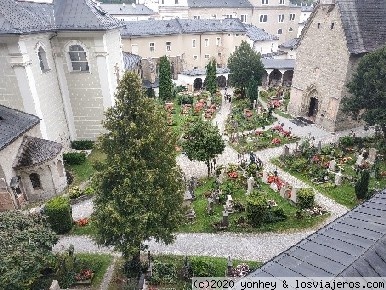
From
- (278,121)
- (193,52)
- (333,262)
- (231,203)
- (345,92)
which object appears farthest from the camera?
(193,52)

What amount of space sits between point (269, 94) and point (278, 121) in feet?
32.7

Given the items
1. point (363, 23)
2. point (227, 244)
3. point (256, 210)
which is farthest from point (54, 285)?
point (363, 23)

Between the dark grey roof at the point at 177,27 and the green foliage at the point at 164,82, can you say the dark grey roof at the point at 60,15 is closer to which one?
the green foliage at the point at 164,82

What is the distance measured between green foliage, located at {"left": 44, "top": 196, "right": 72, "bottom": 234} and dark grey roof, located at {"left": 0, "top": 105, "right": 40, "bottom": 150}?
433cm

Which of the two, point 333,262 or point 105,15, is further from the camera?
point 105,15

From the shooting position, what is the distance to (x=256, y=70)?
39.6m

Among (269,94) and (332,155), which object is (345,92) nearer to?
(332,155)

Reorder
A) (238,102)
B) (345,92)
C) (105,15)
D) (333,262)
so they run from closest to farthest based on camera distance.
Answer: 1. (333,262)
2. (105,15)
3. (345,92)
4. (238,102)

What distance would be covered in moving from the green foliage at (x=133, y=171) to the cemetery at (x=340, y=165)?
1168cm

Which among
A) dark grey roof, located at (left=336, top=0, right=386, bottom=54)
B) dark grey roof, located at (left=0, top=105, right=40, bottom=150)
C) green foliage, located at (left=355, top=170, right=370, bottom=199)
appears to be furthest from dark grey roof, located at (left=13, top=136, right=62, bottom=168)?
dark grey roof, located at (left=336, top=0, right=386, bottom=54)

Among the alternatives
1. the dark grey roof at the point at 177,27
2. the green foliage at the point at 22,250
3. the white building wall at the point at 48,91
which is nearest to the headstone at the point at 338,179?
the green foliage at the point at 22,250

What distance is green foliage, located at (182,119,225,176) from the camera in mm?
20984

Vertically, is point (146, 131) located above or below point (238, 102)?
above

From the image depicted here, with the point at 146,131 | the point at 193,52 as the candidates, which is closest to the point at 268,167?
the point at 146,131
